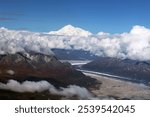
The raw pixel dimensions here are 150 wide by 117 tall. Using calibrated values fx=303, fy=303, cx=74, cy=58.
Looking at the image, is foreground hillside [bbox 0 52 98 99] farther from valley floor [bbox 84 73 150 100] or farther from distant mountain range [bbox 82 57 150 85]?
distant mountain range [bbox 82 57 150 85]

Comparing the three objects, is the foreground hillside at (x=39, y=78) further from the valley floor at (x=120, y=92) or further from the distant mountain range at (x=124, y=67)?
the distant mountain range at (x=124, y=67)

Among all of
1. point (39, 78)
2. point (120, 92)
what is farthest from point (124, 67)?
point (39, 78)

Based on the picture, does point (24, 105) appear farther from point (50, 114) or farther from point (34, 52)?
point (34, 52)

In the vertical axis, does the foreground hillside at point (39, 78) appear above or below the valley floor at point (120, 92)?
above

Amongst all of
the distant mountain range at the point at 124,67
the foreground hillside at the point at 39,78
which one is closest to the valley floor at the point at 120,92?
the foreground hillside at the point at 39,78

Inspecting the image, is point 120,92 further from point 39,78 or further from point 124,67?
point 124,67

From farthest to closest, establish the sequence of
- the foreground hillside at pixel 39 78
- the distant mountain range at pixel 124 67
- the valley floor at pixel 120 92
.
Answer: the distant mountain range at pixel 124 67
the valley floor at pixel 120 92
the foreground hillside at pixel 39 78

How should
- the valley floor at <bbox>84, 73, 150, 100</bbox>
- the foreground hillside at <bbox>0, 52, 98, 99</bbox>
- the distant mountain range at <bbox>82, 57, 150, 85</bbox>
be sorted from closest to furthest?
the foreground hillside at <bbox>0, 52, 98, 99</bbox> < the valley floor at <bbox>84, 73, 150, 100</bbox> < the distant mountain range at <bbox>82, 57, 150, 85</bbox>

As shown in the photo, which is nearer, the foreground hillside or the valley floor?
the foreground hillside

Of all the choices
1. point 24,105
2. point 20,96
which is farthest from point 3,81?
point 24,105

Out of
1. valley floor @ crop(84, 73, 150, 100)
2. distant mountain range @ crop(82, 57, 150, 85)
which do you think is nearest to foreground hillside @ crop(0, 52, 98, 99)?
valley floor @ crop(84, 73, 150, 100)

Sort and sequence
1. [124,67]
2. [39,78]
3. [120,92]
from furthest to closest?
[124,67]
[120,92]
[39,78]
